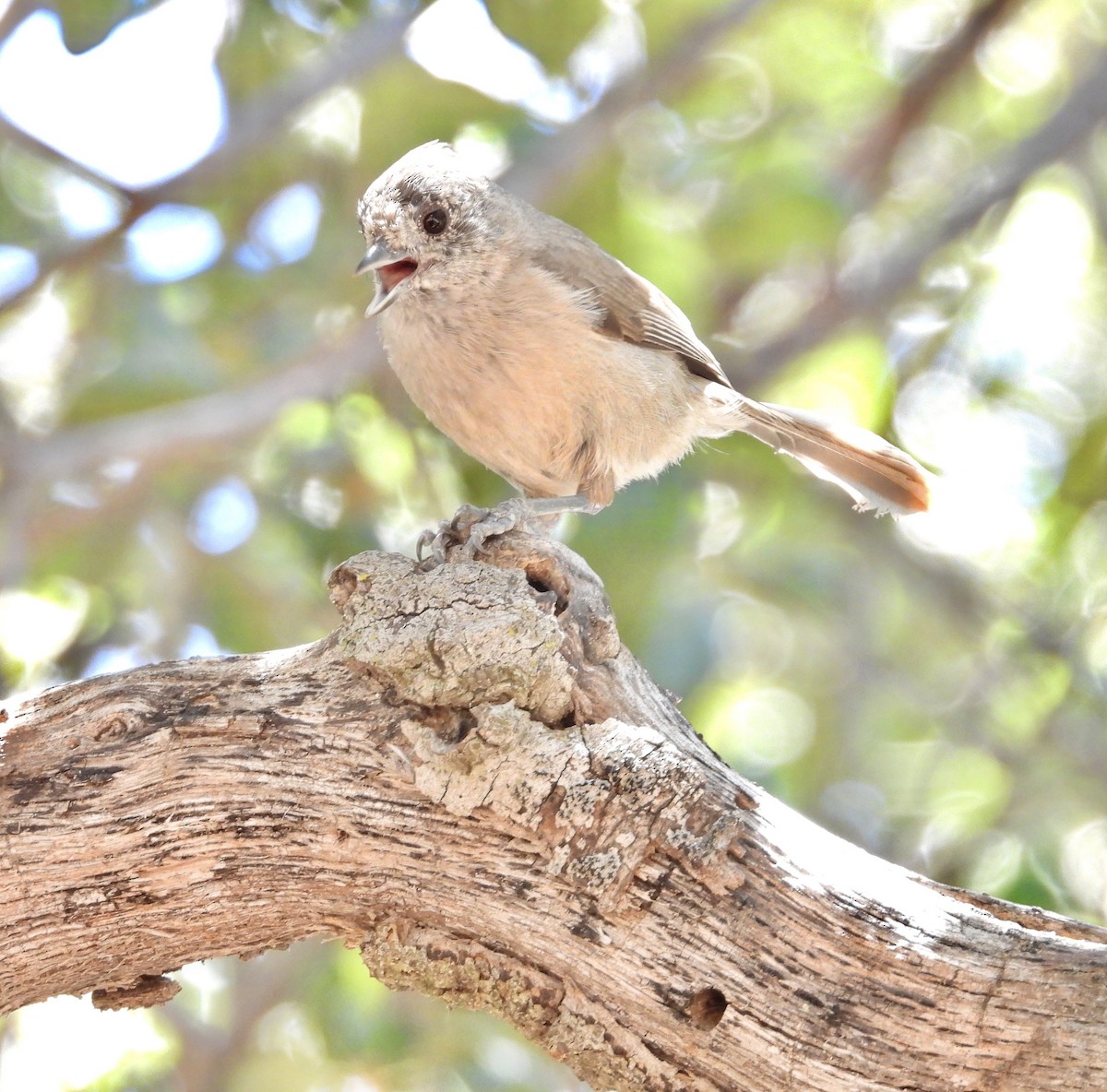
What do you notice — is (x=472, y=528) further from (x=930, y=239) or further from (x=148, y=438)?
(x=930, y=239)

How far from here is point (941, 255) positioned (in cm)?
730

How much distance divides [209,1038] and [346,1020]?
832 mm

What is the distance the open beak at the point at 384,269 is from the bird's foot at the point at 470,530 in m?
0.68

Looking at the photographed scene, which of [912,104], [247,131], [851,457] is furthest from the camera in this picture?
[912,104]

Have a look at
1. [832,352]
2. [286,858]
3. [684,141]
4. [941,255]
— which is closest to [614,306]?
[286,858]

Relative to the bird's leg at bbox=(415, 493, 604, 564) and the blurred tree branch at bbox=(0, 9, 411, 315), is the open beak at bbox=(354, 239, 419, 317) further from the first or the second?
the blurred tree branch at bbox=(0, 9, 411, 315)

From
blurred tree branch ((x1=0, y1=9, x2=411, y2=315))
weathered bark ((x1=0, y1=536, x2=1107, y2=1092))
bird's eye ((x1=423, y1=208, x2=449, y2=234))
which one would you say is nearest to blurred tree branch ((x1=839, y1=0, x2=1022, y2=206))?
blurred tree branch ((x1=0, y1=9, x2=411, y2=315))

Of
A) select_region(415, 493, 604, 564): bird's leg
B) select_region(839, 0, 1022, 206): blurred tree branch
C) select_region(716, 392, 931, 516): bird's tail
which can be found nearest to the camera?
select_region(415, 493, 604, 564): bird's leg

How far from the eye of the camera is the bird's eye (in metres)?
3.90

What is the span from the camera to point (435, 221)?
12.8ft

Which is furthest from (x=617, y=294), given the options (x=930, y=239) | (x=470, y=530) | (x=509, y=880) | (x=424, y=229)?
(x=930, y=239)

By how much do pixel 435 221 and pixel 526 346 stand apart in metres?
0.46

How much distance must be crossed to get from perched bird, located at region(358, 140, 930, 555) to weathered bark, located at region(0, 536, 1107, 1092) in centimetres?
98

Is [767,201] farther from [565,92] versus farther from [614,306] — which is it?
[614,306]
